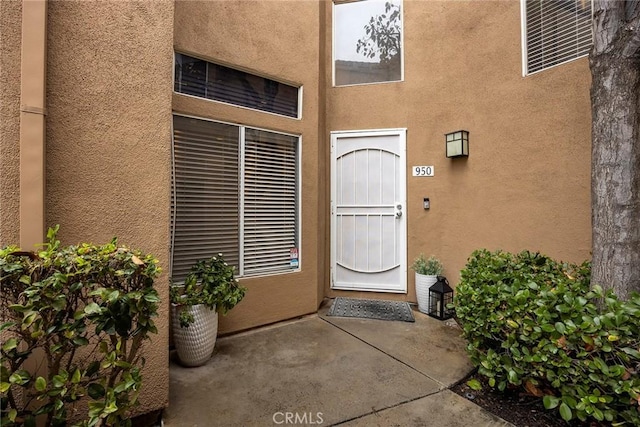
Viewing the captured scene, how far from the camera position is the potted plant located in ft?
8.04

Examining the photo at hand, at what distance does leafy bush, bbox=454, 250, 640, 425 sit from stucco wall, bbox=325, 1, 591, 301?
1.05 meters

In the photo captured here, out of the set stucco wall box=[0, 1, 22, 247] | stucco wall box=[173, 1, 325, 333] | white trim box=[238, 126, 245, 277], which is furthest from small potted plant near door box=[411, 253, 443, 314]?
stucco wall box=[0, 1, 22, 247]

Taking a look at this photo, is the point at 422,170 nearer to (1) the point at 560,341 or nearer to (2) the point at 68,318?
(1) the point at 560,341

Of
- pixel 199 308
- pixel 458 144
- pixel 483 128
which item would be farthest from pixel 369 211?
pixel 199 308

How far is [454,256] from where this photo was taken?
3.88 metres

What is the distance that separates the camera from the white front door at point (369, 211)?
13.5 feet

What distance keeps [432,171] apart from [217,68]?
2.82m

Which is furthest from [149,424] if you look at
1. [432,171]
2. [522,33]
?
[522,33]

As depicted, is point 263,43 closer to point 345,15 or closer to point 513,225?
point 345,15

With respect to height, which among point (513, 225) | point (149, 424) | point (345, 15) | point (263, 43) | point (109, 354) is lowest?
point (149, 424)

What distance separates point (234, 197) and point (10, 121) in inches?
71.7

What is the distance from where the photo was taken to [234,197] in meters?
3.19

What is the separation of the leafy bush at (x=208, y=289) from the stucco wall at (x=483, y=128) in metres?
1.92

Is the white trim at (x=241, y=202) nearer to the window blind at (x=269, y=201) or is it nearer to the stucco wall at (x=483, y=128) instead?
the window blind at (x=269, y=201)
